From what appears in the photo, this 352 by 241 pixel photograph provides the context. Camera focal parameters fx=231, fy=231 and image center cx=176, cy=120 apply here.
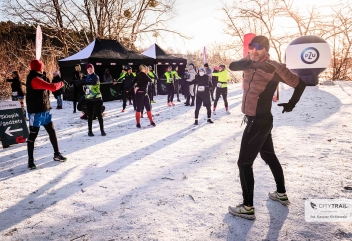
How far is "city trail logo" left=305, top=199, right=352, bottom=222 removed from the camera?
2.45 metres

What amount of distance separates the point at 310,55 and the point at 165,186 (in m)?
10.1

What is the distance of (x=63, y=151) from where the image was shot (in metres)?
5.09

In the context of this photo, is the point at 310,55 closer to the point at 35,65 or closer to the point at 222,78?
the point at 222,78

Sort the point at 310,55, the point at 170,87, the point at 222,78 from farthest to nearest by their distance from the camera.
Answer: the point at 170,87
the point at 310,55
the point at 222,78

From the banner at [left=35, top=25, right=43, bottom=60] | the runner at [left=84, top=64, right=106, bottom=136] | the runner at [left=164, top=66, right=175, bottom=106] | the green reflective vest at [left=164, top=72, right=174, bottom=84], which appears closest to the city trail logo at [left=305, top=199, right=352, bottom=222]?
the banner at [left=35, top=25, right=43, bottom=60]

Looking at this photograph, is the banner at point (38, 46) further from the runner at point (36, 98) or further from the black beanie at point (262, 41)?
the black beanie at point (262, 41)

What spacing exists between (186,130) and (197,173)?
292 centimetres

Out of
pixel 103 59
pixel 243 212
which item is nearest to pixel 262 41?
pixel 243 212

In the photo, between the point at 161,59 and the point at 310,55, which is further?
the point at 161,59

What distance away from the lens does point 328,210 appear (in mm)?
2619

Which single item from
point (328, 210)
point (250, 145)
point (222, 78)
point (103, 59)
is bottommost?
point (328, 210)

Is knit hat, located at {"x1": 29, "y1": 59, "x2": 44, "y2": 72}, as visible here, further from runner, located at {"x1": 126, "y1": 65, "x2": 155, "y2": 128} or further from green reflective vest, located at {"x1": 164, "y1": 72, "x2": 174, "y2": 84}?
green reflective vest, located at {"x1": 164, "y1": 72, "x2": 174, "y2": 84}

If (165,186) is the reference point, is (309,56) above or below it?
above

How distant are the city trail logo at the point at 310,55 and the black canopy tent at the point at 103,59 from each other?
27.8 ft
